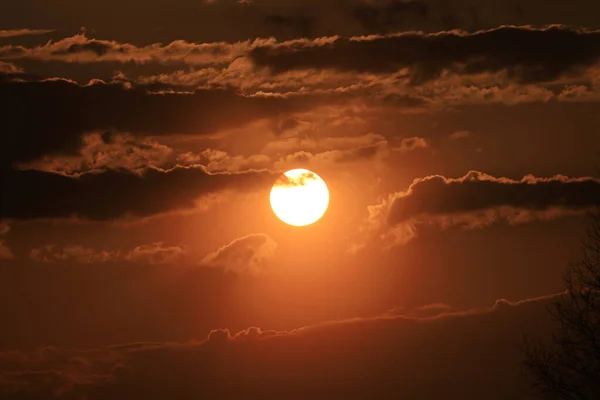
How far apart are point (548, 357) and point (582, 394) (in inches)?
82.2

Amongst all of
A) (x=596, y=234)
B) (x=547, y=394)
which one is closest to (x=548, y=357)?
(x=547, y=394)

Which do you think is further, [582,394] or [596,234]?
[596,234]

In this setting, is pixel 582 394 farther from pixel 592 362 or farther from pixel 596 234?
pixel 596 234

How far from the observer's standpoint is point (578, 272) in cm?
4159

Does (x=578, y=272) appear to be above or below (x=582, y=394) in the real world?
above

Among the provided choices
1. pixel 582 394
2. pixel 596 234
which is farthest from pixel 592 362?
pixel 596 234

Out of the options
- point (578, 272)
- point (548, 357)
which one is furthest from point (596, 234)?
point (548, 357)

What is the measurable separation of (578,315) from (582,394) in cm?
267

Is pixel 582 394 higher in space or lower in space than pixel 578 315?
lower

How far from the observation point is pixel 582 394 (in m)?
→ 39.4

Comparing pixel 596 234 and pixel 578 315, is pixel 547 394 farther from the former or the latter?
pixel 596 234

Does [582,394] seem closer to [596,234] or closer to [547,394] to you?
[547,394]

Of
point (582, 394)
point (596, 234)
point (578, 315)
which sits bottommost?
point (582, 394)

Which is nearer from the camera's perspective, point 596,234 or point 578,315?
point 578,315
